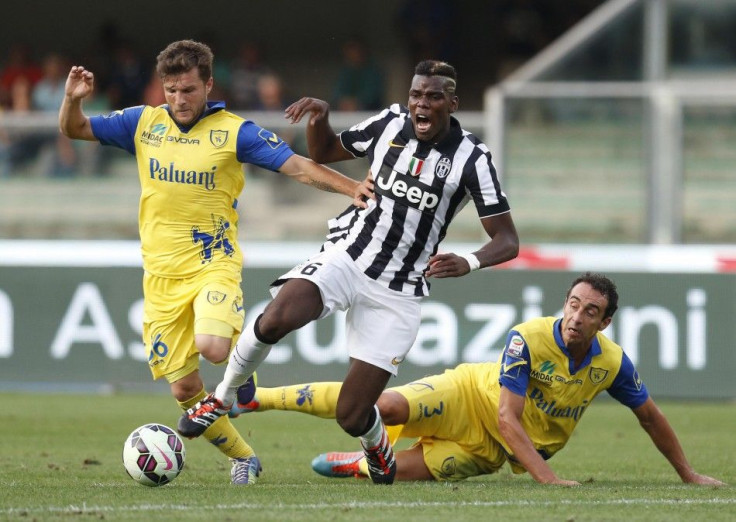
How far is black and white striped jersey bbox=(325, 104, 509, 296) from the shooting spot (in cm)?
738

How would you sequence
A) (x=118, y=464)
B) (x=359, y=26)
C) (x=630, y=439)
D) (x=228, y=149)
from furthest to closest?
(x=359, y=26), (x=630, y=439), (x=118, y=464), (x=228, y=149)

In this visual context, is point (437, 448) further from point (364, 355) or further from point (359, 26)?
point (359, 26)

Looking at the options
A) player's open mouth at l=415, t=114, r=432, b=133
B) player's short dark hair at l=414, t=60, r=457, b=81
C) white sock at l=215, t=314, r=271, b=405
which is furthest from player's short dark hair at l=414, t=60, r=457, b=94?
white sock at l=215, t=314, r=271, b=405

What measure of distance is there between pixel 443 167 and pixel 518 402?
4.24 ft

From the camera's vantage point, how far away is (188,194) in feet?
24.9

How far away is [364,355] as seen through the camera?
24.6 feet

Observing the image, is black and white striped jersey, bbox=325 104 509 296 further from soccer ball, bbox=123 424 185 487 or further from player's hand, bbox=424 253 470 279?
soccer ball, bbox=123 424 185 487

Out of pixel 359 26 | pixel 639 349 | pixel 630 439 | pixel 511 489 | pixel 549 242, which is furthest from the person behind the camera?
pixel 359 26

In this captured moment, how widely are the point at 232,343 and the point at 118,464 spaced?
136cm

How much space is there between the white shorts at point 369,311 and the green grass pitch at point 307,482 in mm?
713

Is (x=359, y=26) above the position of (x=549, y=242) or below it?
above

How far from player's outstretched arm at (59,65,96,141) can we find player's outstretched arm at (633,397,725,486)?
11.0 ft

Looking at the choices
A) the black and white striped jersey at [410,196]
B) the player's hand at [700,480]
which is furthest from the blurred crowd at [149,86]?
the player's hand at [700,480]

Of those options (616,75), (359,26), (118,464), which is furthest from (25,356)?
(359,26)
